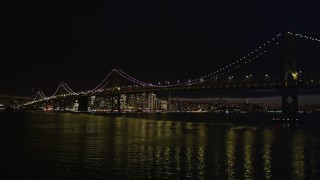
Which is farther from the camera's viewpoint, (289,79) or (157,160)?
(289,79)

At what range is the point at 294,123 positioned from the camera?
56.6m

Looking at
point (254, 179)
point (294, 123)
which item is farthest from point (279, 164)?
point (294, 123)

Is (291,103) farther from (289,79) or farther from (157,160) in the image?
(157,160)

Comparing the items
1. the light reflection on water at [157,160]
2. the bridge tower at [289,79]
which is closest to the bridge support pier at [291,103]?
the bridge tower at [289,79]

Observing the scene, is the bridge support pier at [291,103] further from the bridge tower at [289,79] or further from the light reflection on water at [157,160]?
the light reflection on water at [157,160]

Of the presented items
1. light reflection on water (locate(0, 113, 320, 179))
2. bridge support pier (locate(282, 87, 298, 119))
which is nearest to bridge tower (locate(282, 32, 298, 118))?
bridge support pier (locate(282, 87, 298, 119))

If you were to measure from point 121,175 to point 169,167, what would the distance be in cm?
251

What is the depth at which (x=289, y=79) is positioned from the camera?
56688 millimetres

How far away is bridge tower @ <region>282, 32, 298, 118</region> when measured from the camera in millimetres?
55125

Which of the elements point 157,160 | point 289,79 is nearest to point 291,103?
point 289,79

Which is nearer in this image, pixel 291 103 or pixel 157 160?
pixel 157 160

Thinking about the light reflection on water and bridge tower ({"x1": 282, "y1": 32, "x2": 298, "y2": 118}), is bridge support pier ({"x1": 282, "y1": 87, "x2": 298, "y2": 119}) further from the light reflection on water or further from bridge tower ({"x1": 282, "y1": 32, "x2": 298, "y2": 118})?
the light reflection on water

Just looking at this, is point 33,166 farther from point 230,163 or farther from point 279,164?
point 279,164

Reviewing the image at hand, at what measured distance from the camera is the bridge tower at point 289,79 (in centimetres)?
5512
